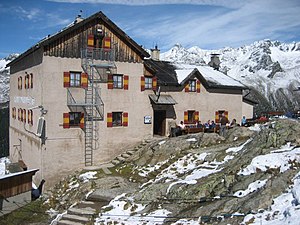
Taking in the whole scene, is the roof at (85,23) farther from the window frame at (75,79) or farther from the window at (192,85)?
the window at (192,85)

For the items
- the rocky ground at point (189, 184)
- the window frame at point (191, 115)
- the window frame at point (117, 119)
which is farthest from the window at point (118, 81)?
the window frame at point (191, 115)

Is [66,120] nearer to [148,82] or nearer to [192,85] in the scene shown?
[148,82]

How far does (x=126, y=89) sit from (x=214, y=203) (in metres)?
14.5

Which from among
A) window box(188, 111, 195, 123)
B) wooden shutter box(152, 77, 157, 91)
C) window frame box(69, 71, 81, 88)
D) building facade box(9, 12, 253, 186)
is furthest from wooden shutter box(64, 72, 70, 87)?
window box(188, 111, 195, 123)

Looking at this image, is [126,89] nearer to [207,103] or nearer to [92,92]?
[92,92]

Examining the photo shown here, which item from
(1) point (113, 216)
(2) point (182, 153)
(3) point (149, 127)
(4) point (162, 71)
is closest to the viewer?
(1) point (113, 216)

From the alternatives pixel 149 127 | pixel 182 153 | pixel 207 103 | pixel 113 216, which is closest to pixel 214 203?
pixel 113 216

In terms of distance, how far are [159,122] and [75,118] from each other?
8.02 metres

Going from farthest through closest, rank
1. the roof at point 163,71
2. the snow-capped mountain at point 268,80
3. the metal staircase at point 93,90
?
the snow-capped mountain at point 268,80
the roof at point 163,71
the metal staircase at point 93,90

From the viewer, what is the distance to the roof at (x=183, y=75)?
2778 centimetres

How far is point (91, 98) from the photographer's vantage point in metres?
23.5

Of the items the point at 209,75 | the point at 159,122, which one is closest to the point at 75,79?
the point at 159,122

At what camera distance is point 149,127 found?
26.4m

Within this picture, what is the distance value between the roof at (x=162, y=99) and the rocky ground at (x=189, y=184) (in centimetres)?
409
